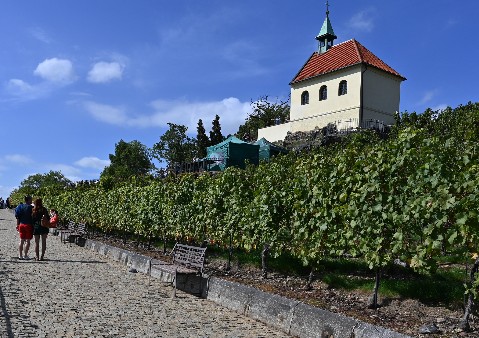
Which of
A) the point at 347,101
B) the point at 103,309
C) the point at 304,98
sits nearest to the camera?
the point at 103,309

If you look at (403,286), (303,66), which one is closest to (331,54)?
(303,66)

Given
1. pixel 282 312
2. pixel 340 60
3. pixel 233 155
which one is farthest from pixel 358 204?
pixel 340 60

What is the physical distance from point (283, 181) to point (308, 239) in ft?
6.85

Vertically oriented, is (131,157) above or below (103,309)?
above

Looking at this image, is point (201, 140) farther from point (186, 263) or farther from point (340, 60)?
point (186, 263)

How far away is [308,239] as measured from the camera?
880cm

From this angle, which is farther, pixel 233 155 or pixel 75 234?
pixel 233 155

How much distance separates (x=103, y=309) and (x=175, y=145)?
5993 centimetres

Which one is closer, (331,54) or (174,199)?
(174,199)

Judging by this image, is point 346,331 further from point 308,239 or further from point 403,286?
point 403,286

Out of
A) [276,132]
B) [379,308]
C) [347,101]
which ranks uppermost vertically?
[347,101]

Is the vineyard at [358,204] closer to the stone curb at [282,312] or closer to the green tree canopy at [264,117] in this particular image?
the stone curb at [282,312]

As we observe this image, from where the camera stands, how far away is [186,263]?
10234 mm

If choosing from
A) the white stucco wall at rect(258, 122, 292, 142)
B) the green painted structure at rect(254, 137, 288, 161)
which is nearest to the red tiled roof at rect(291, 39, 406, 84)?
A: the white stucco wall at rect(258, 122, 292, 142)
